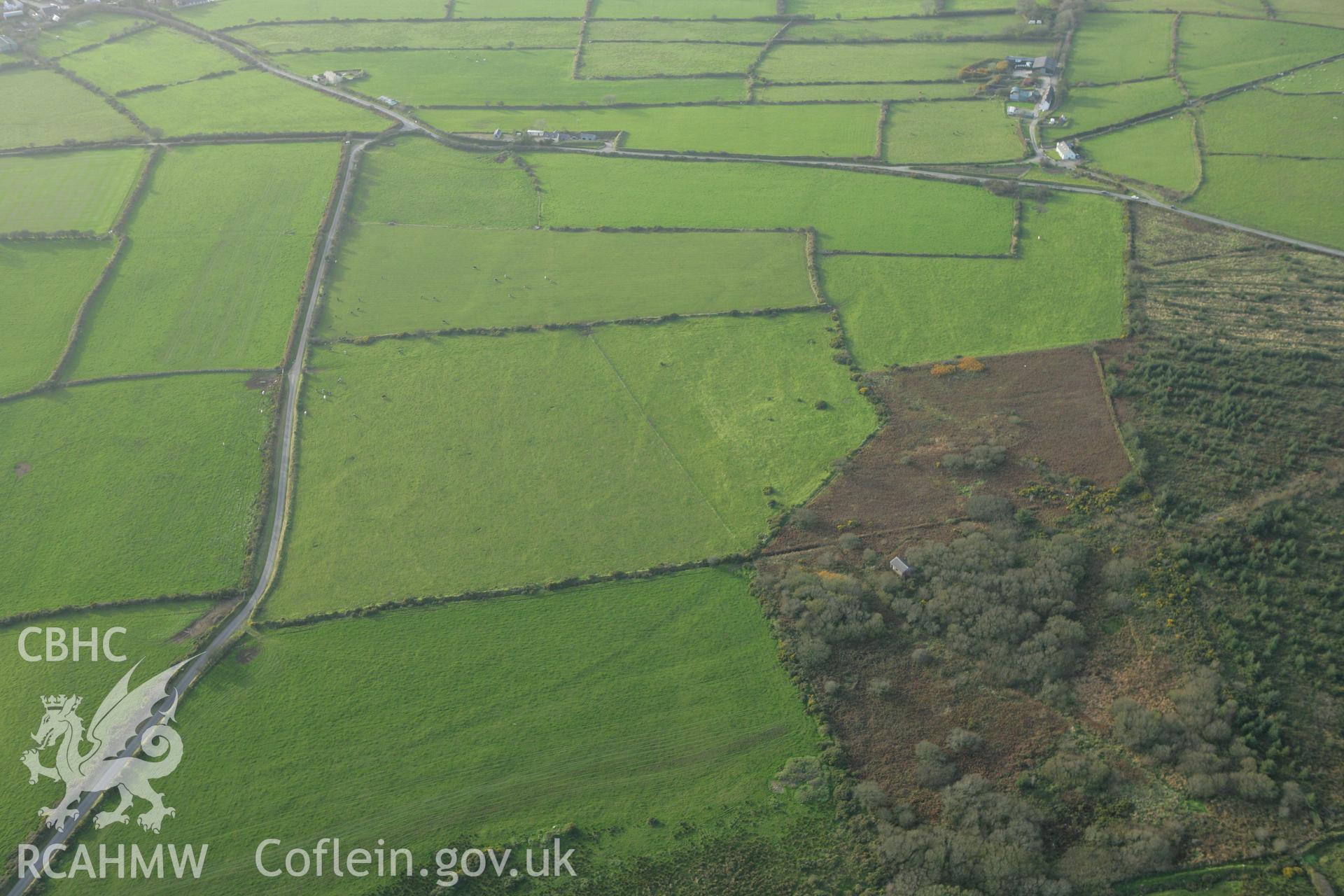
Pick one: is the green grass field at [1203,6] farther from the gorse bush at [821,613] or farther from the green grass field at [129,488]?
the green grass field at [129,488]

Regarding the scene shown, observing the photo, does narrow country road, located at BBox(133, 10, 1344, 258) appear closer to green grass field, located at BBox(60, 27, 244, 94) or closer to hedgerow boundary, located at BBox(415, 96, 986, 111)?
green grass field, located at BBox(60, 27, 244, 94)

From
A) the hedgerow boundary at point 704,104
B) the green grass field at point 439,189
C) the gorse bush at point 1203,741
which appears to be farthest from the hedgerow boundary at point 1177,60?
the gorse bush at point 1203,741

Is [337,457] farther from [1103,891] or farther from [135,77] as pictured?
[135,77]

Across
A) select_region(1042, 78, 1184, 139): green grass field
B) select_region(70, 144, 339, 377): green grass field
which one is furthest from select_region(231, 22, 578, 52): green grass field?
select_region(1042, 78, 1184, 139): green grass field

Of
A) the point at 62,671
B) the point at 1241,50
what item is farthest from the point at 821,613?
the point at 1241,50

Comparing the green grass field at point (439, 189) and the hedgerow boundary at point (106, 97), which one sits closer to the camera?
the green grass field at point (439, 189)

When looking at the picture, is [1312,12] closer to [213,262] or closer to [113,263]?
[213,262]

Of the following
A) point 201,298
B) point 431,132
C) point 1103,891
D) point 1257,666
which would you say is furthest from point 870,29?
point 1103,891
